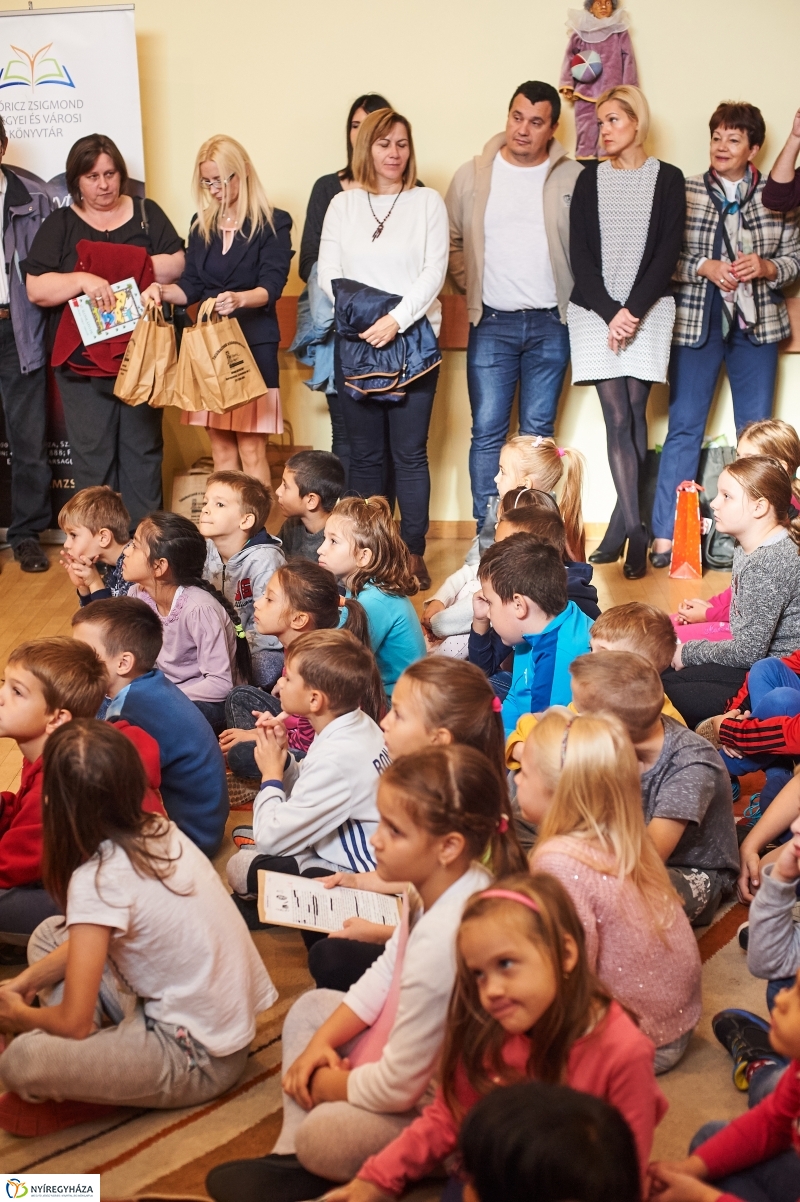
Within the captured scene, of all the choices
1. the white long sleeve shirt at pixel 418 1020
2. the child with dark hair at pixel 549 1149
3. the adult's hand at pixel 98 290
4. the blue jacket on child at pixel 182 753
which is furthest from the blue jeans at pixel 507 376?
the child with dark hair at pixel 549 1149

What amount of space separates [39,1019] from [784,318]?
163 inches

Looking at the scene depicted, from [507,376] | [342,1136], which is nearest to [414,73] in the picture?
[507,376]

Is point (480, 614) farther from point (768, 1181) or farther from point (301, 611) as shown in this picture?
point (768, 1181)

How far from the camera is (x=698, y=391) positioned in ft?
16.0

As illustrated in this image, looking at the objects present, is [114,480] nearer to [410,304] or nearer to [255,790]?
[410,304]

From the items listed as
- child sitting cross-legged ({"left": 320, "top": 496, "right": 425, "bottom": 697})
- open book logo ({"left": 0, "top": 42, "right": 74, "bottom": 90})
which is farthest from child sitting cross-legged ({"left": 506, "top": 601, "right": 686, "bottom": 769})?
open book logo ({"left": 0, "top": 42, "right": 74, "bottom": 90})

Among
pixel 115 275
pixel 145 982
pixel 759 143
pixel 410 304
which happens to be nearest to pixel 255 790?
pixel 145 982

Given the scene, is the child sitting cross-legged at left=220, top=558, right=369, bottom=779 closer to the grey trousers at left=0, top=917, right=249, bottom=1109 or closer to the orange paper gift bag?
the grey trousers at left=0, top=917, right=249, bottom=1109

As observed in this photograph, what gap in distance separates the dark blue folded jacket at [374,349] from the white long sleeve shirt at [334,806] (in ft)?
7.57

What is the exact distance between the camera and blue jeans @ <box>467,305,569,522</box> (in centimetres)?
479

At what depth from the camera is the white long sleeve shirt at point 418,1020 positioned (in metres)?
1.55

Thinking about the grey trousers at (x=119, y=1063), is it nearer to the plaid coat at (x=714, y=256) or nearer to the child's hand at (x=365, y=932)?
the child's hand at (x=365, y=932)

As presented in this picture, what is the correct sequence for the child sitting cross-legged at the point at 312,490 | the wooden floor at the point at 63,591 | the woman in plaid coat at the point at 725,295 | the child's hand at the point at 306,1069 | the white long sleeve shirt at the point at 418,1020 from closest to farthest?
the white long sleeve shirt at the point at 418,1020
the child's hand at the point at 306,1069
the child sitting cross-legged at the point at 312,490
the wooden floor at the point at 63,591
the woman in plaid coat at the point at 725,295

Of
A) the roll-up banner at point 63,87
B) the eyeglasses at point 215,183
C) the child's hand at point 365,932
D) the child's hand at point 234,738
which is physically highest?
the roll-up banner at point 63,87
